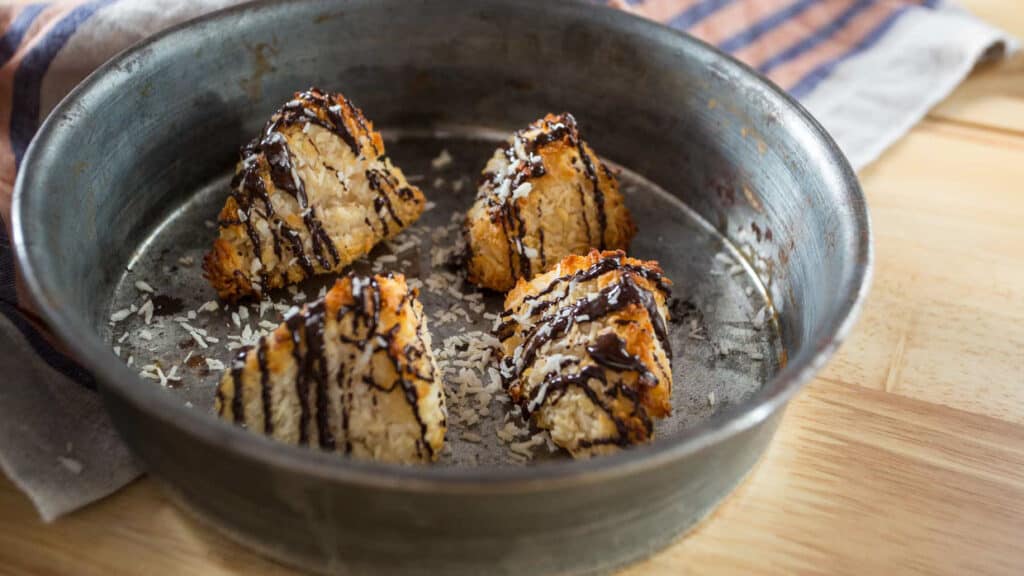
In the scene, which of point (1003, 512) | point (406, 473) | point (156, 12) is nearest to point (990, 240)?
A: point (1003, 512)

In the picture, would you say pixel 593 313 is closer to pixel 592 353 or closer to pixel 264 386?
pixel 592 353

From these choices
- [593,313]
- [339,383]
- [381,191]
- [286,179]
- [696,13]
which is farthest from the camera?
[696,13]

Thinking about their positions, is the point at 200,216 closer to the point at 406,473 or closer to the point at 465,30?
the point at 465,30

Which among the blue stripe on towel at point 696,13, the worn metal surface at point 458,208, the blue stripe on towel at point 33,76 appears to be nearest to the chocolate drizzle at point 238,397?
the worn metal surface at point 458,208

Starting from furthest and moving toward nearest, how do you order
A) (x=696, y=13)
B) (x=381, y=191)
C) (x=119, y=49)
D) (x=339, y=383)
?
(x=696, y=13) < (x=119, y=49) < (x=381, y=191) < (x=339, y=383)

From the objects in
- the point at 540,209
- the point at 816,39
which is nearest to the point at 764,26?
the point at 816,39

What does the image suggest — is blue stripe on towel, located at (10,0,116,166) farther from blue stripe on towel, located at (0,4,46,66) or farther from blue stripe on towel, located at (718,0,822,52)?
blue stripe on towel, located at (718,0,822,52)
